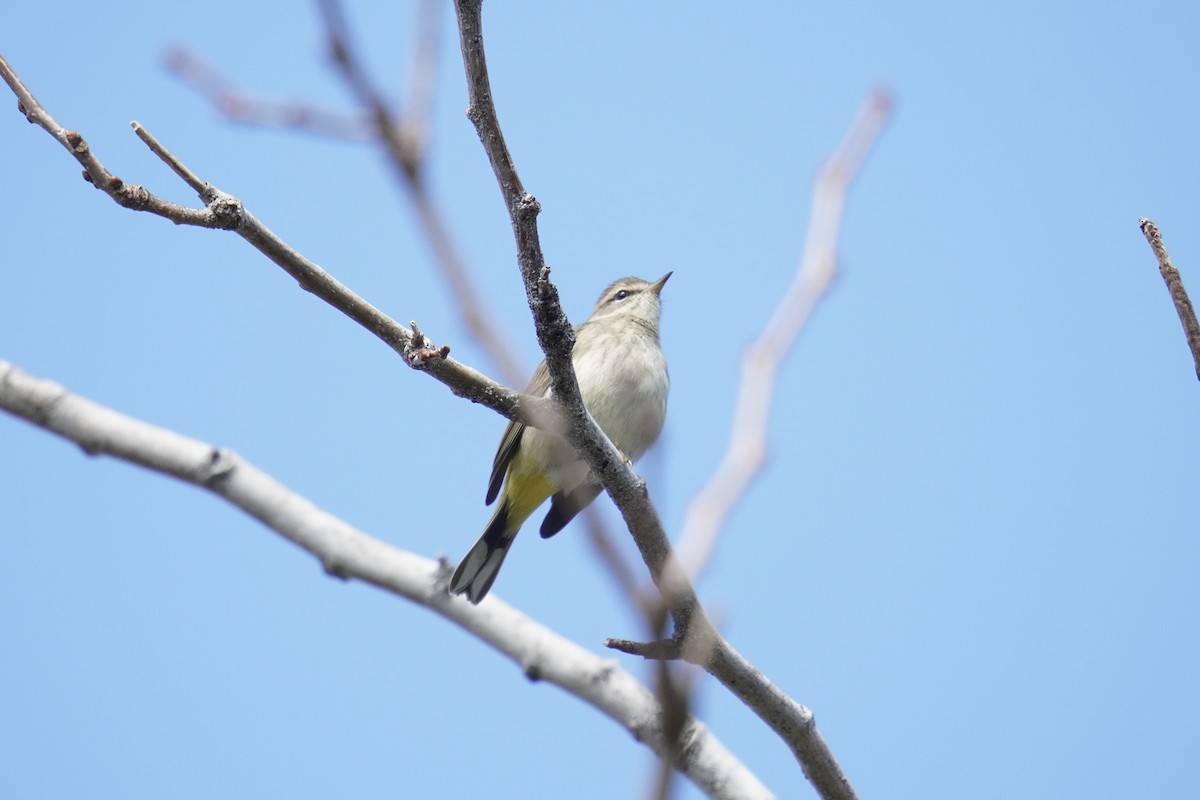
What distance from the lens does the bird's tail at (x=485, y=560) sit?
5.87 meters

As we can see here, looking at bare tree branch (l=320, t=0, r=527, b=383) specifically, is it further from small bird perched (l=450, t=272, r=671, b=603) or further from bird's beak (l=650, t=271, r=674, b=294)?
bird's beak (l=650, t=271, r=674, b=294)

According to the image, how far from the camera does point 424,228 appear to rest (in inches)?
60.3

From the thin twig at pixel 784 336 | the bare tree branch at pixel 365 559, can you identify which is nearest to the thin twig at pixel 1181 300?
the thin twig at pixel 784 336

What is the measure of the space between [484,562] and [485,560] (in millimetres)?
78

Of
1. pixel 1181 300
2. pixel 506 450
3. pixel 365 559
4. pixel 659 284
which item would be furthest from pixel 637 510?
pixel 659 284

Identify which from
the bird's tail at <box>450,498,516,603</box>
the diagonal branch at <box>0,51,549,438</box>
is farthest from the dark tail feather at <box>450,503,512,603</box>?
the diagonal branch at <box>0,51,549,438</box>

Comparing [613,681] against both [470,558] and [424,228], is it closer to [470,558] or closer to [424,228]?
[470,558]

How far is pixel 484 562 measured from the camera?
6.93 meters

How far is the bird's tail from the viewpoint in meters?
5.87

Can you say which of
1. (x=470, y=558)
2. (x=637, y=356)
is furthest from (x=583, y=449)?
(x=637, y=356)

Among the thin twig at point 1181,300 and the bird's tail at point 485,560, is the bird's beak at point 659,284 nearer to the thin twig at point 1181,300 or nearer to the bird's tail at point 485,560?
the bird's tail at point 485,560

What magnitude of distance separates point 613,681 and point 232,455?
1922 millimetres

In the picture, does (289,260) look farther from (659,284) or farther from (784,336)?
(659,284)

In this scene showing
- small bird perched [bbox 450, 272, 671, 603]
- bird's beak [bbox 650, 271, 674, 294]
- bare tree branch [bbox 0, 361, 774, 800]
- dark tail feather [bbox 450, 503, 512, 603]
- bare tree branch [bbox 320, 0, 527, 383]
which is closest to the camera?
bare tree branch [bbox 320, 0, 527, 383]
